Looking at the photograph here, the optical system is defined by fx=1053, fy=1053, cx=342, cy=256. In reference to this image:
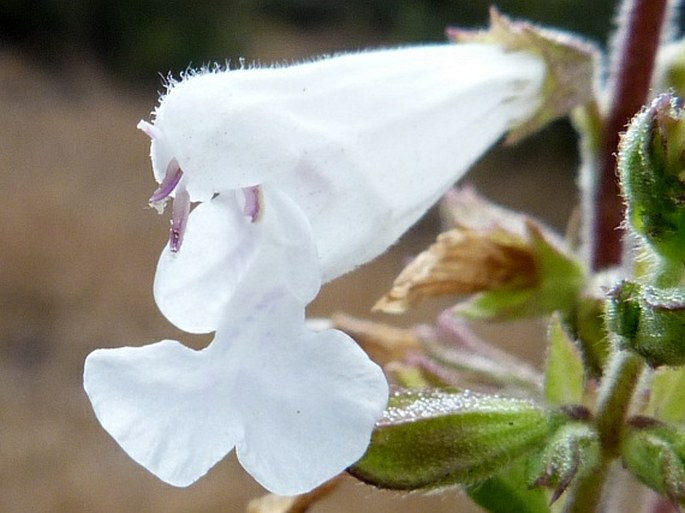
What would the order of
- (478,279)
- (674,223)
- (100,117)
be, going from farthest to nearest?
(100,117), (478,279), (674,223)

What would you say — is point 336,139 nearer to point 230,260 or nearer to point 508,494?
point 230,260

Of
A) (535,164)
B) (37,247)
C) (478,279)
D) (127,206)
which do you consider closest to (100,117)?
(127,206)

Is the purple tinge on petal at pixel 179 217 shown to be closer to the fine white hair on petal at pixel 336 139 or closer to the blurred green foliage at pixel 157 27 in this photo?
the fine white hair on petal at pixel 336 139

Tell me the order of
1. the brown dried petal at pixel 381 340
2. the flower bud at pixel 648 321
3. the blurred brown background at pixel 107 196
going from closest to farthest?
1. the flower bud at pixel 648 321
2. the brown dried petal at pixel 381 340
3. the blurred brown background at pixel 107 196

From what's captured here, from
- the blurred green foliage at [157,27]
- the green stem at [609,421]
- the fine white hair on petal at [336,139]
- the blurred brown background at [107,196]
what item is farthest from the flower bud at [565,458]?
the blurred green foliage at [157,27]

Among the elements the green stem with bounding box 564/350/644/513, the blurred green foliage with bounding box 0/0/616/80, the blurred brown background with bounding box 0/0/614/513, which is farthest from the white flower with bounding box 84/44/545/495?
the blurred green foliage with bounding box 0/0/616/80

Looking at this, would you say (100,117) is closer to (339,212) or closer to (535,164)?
(535,164)

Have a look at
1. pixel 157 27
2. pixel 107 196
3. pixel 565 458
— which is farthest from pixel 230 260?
pixel 157 27
